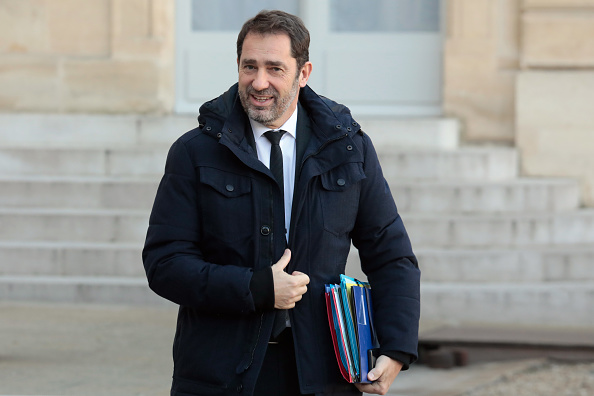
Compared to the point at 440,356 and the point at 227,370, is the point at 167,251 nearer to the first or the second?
the point at 227,370

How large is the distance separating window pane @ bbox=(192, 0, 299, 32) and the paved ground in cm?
356

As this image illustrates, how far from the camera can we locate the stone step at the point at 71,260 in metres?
7.98

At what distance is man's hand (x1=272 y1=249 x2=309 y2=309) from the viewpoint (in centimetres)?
280

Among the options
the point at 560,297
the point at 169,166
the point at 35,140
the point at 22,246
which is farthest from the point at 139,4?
the point at 169,166

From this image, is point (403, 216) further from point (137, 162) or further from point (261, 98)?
point (261, 98)

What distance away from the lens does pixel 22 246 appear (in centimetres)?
809

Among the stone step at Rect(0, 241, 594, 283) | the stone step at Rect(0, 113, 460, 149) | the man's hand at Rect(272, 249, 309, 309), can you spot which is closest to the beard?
the man's hand at Rect(272, 249, 309, 309)

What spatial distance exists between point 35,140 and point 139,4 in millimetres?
1544

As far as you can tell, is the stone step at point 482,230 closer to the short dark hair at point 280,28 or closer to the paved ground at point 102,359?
the paved ground at point 102,359

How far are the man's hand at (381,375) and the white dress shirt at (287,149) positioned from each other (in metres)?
0.44

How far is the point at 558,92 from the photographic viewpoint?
9195mm

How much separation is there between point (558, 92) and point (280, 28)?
6742mm

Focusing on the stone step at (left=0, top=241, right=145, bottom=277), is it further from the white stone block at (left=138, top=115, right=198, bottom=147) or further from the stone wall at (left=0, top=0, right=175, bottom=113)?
the stone wall at (left=0, top=0, right=175, bottom=113)

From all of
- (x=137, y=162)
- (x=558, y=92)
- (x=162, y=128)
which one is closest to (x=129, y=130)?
(x=162, y=128)
